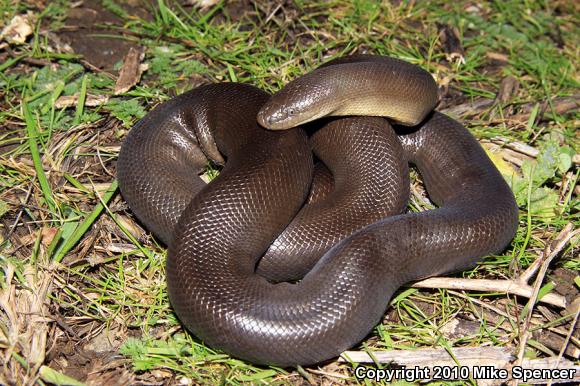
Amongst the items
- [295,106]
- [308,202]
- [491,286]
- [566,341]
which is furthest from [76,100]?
[566,341]

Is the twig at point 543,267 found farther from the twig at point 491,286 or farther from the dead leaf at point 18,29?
the dead leaf at point 18,29

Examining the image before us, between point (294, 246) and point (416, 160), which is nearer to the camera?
point (294, 246)

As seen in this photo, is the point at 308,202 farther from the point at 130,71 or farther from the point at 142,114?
the point at 130,71

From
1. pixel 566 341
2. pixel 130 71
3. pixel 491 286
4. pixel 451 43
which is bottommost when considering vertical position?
pixel 566 341

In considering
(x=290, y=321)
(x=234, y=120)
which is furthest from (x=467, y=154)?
(x=290, y=321)

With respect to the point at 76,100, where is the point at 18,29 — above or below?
above

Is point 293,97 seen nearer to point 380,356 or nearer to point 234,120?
point 234,120

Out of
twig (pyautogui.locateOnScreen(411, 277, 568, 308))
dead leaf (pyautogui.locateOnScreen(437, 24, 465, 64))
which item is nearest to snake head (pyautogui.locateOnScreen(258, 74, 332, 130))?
twig (pyautogui.locateOnScreen(411, 277, 568, 308))
